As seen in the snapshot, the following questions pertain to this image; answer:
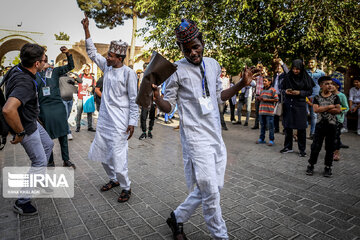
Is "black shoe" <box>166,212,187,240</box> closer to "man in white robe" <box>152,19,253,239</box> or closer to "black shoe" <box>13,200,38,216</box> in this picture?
"man in white robe" <box>152,19,253,239</box>

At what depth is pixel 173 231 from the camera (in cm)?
285

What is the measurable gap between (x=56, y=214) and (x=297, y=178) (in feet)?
13.2

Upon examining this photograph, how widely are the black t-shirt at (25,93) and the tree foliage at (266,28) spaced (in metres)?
8.16

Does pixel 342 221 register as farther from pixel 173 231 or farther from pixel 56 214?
pixel 56 214

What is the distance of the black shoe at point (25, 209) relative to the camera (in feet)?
11.0

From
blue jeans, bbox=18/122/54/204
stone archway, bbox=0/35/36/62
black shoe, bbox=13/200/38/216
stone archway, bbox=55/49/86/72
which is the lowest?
black shoe, bbox=13/200/38/216

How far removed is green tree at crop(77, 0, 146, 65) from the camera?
25188 millimetres

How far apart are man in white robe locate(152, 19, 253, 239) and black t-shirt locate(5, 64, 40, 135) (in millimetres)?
1727

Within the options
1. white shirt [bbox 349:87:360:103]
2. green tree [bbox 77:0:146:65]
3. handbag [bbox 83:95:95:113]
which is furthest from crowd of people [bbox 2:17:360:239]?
green tree [bbox 77:0:146:65]

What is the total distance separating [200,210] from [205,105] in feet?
5.54

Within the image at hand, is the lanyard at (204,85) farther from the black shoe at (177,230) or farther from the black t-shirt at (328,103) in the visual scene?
the black t-shirt at (328,103)

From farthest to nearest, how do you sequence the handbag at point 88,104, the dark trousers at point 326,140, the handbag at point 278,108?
the handbag at point 88,104 < the handbag at point 278,108 < the dark trousers at point 326,140

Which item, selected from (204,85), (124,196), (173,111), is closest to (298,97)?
(173,111)

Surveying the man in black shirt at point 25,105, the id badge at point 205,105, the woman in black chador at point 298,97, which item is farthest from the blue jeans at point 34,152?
the woman in black chador at point 298,97
